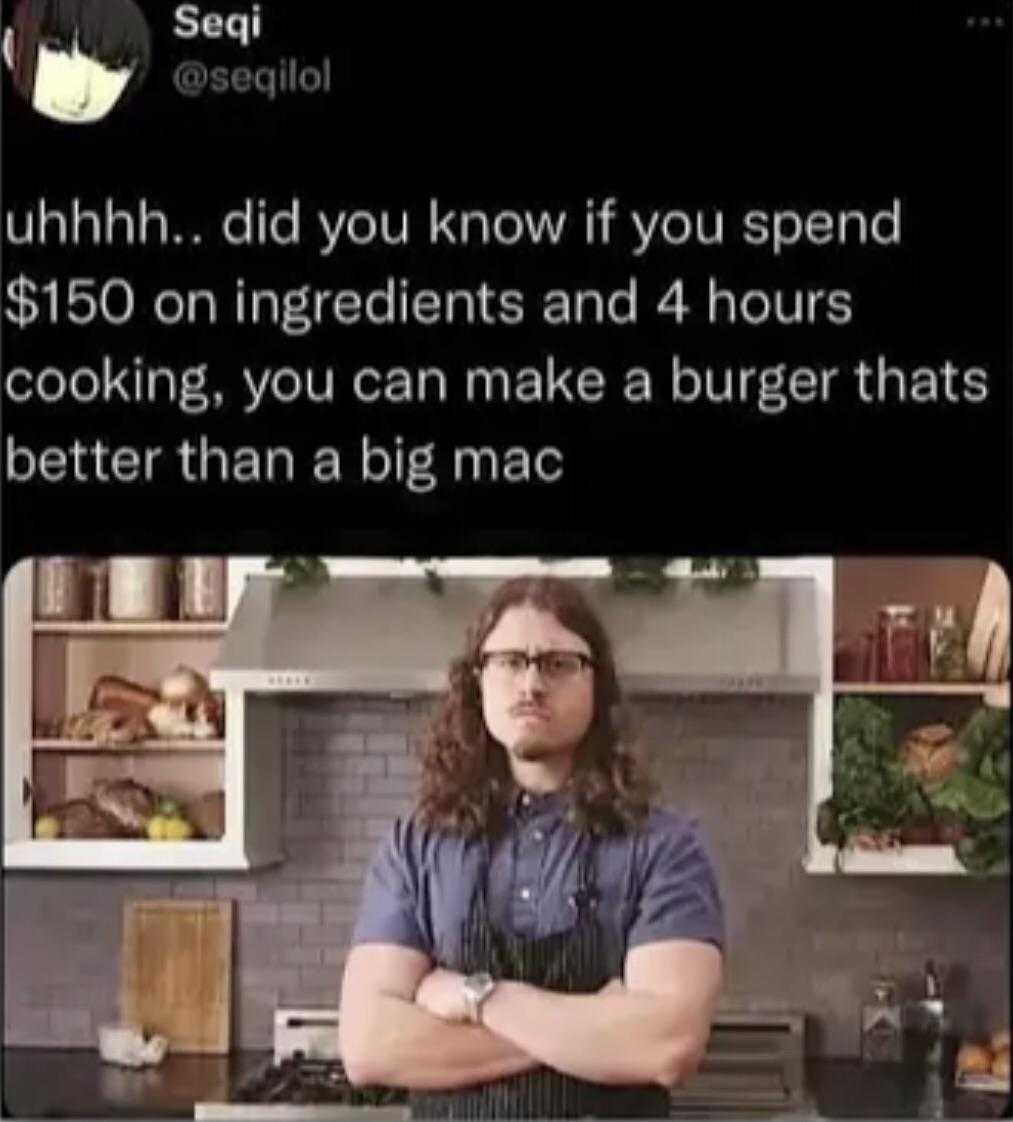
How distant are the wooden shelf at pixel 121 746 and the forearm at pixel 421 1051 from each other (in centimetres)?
16

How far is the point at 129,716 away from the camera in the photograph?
53.5 inches

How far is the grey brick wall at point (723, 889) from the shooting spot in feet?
4.39

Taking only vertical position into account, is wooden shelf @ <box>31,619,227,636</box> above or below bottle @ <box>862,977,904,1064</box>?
above

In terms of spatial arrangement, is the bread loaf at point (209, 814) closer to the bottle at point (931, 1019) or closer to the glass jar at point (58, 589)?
the glass jar at point (58, 589)

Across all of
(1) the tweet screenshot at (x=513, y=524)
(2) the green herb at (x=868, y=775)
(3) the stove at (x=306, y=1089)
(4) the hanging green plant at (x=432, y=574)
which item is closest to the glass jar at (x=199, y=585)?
(1) the tweet screenshot at (x=513, y=524)

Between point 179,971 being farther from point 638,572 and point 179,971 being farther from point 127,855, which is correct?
point 638,572

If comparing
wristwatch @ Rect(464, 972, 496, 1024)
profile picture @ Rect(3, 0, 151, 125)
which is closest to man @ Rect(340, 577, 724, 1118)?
wristwatch @ Rect(464, 972, 496, 1024)

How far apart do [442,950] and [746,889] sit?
0.16m

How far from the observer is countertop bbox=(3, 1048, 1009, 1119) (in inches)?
53.4

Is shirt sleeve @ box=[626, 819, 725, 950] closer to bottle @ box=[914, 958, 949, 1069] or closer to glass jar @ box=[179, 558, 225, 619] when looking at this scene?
bottle @ box=[914, 958, 949, 1069]

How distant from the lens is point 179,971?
1.34m

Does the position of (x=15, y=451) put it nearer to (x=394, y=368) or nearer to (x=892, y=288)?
(x=394, y=368)

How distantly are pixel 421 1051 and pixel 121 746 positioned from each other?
0.73 ft

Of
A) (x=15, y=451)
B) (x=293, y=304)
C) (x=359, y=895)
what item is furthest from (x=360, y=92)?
(x=359, y=895)
